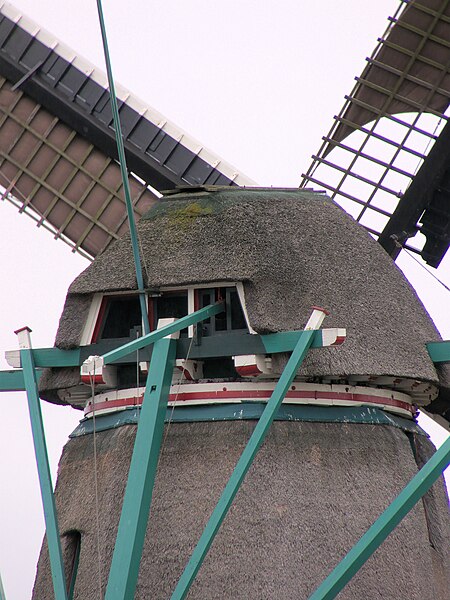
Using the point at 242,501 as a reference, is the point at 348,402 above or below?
above

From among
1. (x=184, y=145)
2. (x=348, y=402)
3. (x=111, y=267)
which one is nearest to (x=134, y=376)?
(x=111, y=267)

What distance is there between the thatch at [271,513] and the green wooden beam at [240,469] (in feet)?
2.11

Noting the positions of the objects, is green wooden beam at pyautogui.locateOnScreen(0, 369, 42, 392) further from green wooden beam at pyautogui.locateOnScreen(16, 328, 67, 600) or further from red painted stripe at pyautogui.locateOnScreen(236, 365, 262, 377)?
red painted stripe at pyautogui.locateOnScreen(236, 365, 262, 377)

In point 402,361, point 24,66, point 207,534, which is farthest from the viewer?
point 24,66

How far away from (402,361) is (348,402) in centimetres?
56

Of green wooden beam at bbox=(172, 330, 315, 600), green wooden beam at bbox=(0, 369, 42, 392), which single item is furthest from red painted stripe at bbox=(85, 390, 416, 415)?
green wooden beam at bbox=(0, 369, 42, 392)

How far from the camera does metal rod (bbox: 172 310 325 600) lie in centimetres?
1039

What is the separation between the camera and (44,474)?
1141cm

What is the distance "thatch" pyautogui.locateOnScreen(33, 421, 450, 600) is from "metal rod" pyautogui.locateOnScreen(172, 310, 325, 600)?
1.99 feet

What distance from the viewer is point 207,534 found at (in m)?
10.4

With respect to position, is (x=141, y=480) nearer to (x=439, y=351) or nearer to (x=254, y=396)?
(x=254, y=396)

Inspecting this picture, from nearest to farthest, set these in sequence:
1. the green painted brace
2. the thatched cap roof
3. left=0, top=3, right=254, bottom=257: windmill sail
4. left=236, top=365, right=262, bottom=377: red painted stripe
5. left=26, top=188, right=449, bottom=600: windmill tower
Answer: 1. the green painted brace
2. left=26, top=188, right=449, bottom=600: windmill tower
3. left=236, top=365, right=262, bottom=377: red painted stripe
4. the thatched cap roof
5. left=0, top=3, right=254, bottom=257: windmill sail

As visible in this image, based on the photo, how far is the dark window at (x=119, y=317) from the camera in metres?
12.4

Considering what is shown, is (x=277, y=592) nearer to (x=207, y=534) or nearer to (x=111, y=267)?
(x=207, y=534)
